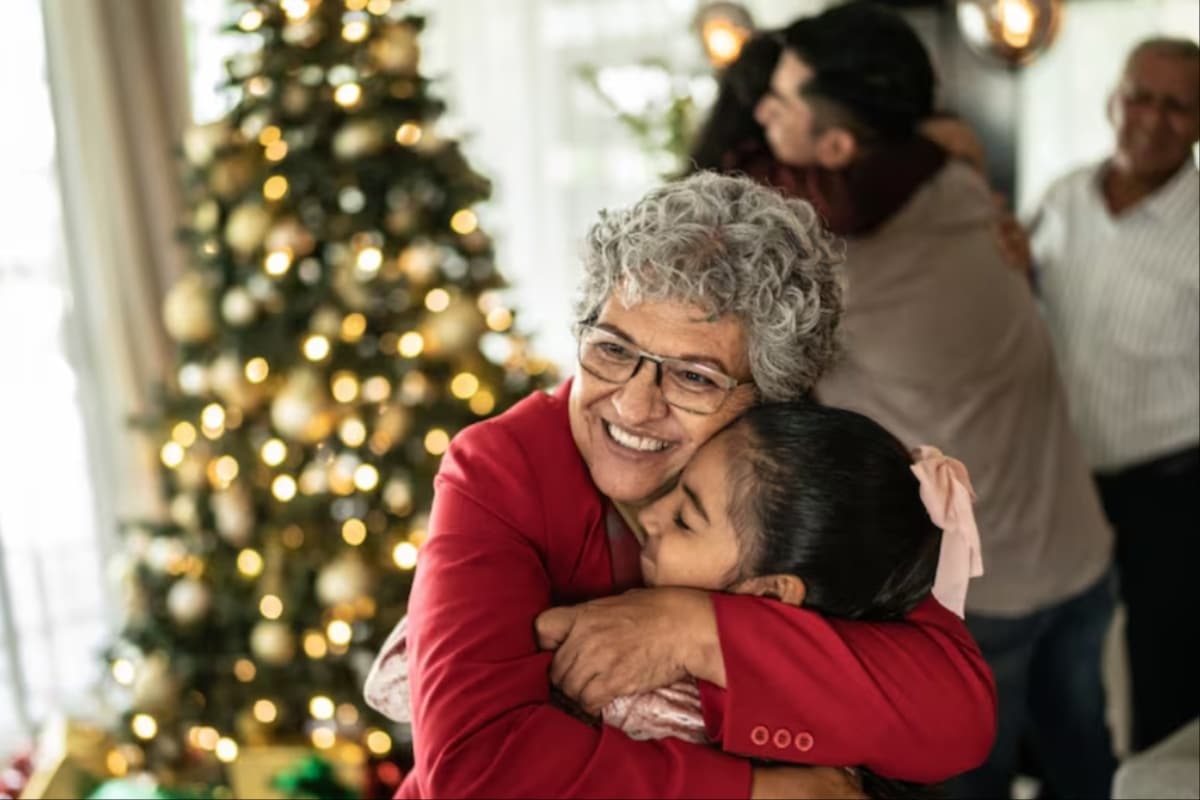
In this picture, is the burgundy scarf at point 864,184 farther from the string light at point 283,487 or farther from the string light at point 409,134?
the string light at point 283,487

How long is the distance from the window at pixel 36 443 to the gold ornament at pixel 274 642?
81cm

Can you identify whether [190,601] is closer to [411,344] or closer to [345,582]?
[345,582]

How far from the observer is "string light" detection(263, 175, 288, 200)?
251 cm

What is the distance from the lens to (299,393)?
2473 mm

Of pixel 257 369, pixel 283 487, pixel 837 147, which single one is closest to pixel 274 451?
pixel 283 487

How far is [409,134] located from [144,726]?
4.90 feet

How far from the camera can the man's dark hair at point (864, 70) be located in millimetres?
2010

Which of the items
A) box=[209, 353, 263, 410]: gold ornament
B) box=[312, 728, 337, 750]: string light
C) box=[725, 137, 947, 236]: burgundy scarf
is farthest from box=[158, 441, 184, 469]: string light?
box=[725, 137, 947, 236]: burgundy scarf

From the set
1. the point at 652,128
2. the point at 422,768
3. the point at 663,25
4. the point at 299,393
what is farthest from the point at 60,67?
the point at 422,768

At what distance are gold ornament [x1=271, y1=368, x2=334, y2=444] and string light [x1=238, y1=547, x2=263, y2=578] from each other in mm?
306

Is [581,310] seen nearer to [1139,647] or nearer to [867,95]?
[867,95]

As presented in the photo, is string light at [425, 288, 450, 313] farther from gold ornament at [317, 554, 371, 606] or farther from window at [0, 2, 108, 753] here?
window at [0, 2, 108, 753]

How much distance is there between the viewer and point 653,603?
4.00 feet

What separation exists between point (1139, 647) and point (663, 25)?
2731 millimetres
